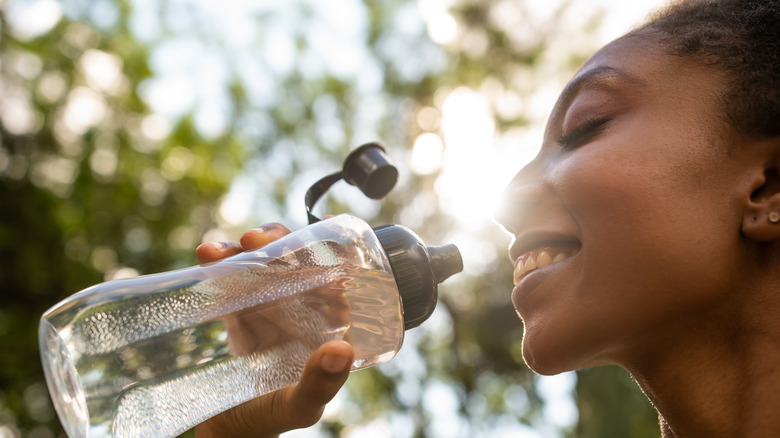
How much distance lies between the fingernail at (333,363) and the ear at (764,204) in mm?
1015

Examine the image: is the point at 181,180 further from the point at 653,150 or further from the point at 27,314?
the point at 653,150

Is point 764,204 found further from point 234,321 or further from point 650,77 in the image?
point 234,321

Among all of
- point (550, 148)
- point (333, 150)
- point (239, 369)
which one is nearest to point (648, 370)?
point (550, 148)

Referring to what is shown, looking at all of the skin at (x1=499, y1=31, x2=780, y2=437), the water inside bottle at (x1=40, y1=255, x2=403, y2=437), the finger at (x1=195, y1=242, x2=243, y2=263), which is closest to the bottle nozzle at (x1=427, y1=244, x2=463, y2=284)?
the water inside bottle at (x1=40, y1=255, x2=403, y2=437)

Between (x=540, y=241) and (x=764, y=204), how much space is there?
542 millimetres

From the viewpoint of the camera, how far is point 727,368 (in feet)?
5.01

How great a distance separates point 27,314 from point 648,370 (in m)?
10.4

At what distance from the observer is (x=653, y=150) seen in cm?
155

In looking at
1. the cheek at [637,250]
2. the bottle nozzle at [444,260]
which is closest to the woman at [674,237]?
the cheek at [637,250]

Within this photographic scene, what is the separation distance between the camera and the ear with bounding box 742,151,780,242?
1483mm

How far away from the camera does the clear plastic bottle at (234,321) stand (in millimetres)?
1769

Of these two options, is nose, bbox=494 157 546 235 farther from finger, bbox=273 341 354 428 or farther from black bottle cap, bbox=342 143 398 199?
finger, bbox=273 341 354 428

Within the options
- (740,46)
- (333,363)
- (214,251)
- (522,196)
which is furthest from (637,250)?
(214,251)

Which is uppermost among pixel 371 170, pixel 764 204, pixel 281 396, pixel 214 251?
pixel 764 204
